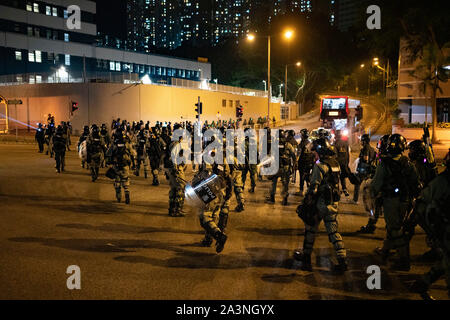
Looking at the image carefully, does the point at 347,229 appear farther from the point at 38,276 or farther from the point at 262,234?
the point at 38,276

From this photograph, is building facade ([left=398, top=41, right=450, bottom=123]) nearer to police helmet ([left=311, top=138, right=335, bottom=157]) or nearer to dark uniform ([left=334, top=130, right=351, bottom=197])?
dark uniform ([left=334, top=130, right=351, bottom=197])

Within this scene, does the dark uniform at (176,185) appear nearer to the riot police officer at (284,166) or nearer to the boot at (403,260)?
the riot police officer at (284,166)

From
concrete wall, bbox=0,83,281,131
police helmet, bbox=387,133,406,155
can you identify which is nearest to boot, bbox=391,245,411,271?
police helmet, bbox=387,133,406,155

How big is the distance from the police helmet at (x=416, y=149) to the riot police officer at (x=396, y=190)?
131 cm

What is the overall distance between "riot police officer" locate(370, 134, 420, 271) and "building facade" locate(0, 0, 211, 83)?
141ft

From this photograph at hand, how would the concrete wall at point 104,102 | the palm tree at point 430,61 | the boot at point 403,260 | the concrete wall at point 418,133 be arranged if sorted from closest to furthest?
the boot at point 403,260 < the palm tree at point 430,61 < the concrete wall at point 418,133 < the concrete wall at point 104,102

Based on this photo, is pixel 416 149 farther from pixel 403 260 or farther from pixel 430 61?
pixel 430 61

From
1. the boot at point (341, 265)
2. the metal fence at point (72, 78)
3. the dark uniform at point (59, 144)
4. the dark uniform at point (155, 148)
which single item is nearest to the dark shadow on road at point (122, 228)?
the boot at point (341, 265)

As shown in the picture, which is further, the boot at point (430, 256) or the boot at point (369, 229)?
the boot at point (369, 229)

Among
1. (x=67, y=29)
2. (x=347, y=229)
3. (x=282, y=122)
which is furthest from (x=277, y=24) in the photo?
(x=347, y=229)

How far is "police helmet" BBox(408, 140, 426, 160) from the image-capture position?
761cm

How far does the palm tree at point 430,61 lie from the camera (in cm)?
2894

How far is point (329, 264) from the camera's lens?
6.56 m
